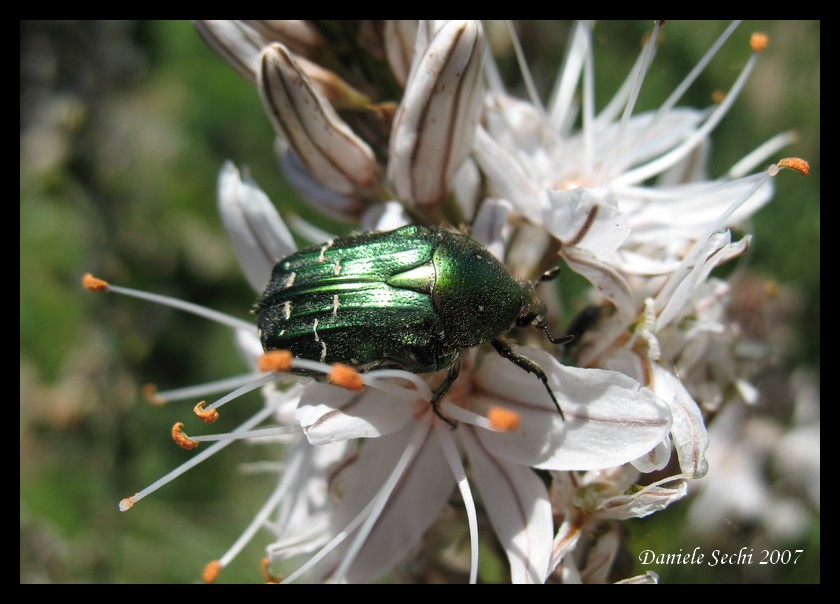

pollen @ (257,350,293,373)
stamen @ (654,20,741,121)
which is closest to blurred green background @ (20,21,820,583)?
stamen @ (654,20,741,121)

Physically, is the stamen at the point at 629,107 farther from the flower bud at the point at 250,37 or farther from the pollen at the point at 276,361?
the pollen at the point at 276,361

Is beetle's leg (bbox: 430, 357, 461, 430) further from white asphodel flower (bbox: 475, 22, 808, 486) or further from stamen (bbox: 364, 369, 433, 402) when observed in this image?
white asphodel flower (bbox: 475, 22, 808, 486)

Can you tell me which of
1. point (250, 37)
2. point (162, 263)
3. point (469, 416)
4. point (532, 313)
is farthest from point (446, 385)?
point (162, 263)

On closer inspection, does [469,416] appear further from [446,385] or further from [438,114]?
[438,114]

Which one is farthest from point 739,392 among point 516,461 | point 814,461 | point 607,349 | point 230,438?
point 814,461

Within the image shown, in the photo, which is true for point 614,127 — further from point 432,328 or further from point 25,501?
point 25,501

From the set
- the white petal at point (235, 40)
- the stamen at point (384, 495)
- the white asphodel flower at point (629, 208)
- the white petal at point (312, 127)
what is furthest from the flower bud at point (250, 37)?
the stamen at point (384, 495)
